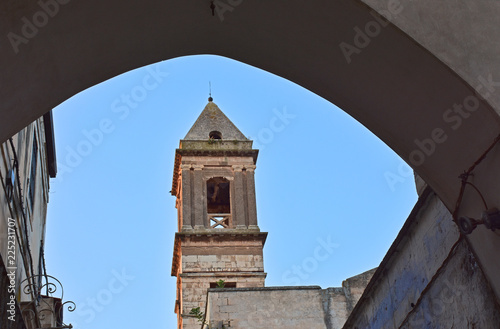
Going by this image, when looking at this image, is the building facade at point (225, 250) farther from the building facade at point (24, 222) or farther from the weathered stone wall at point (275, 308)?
the building facade at point (24, 222)

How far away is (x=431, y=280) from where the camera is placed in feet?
21.7

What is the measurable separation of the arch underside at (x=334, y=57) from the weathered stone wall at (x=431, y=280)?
84 cm

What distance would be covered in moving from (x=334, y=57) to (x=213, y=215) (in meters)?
A: 22.2

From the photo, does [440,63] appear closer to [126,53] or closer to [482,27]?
[482,27]

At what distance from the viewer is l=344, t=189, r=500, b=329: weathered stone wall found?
5.68 metres

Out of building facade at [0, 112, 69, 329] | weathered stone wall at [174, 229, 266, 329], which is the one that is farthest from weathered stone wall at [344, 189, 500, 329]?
weathered stone wall at [174, 229, 266, 329]

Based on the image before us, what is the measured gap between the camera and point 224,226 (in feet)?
86.8

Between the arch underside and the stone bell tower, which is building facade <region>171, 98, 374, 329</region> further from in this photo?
the arch underside

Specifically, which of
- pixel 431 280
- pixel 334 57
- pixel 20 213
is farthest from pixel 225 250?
pixel 334 57

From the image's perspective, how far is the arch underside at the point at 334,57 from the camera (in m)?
4.20

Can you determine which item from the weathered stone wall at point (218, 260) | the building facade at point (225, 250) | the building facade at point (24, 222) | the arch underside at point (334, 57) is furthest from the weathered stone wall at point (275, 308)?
the arch underside at point (334, 57)

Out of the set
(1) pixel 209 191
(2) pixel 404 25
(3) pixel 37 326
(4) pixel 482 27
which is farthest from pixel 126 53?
(1) pixel 209 191

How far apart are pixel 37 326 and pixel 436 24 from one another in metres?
6.59

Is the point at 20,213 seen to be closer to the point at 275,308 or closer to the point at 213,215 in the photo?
the point at 275,308
